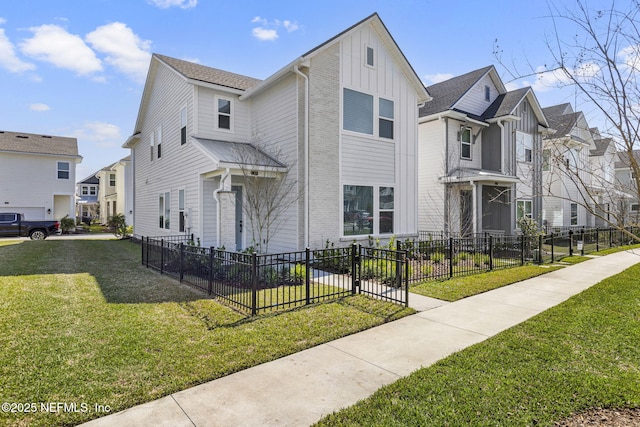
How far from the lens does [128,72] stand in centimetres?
1756

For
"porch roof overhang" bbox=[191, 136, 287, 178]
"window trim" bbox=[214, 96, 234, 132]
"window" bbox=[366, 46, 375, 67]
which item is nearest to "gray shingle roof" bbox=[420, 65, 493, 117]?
"window" bbox=[366, 46, 375, 67]

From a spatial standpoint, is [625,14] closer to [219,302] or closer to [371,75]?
[219,302]

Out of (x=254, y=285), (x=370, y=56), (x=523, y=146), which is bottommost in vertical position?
(x=254, y=285)

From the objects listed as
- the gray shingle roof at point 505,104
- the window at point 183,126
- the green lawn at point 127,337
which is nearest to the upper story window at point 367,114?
the window at point 183,126

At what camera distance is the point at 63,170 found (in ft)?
94.4

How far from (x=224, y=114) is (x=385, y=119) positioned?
622 cm

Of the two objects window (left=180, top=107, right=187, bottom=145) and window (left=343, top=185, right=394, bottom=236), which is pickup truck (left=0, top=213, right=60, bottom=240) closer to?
window (left=180, top=107, right=187, bottom=145)

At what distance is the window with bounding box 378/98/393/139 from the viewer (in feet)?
44.9

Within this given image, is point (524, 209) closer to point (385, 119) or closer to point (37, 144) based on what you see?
point (385, 119)

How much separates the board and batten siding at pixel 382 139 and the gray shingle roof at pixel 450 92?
11.3 feet

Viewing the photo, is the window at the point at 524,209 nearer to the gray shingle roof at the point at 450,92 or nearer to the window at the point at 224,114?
the gray shingle roof at the point at 450,92

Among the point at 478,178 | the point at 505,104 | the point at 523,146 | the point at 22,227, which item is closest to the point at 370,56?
the point at 478,178

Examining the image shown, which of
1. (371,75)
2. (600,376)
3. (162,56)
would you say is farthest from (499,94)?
(600,376)

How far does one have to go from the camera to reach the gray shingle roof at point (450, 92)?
58.0 ft
